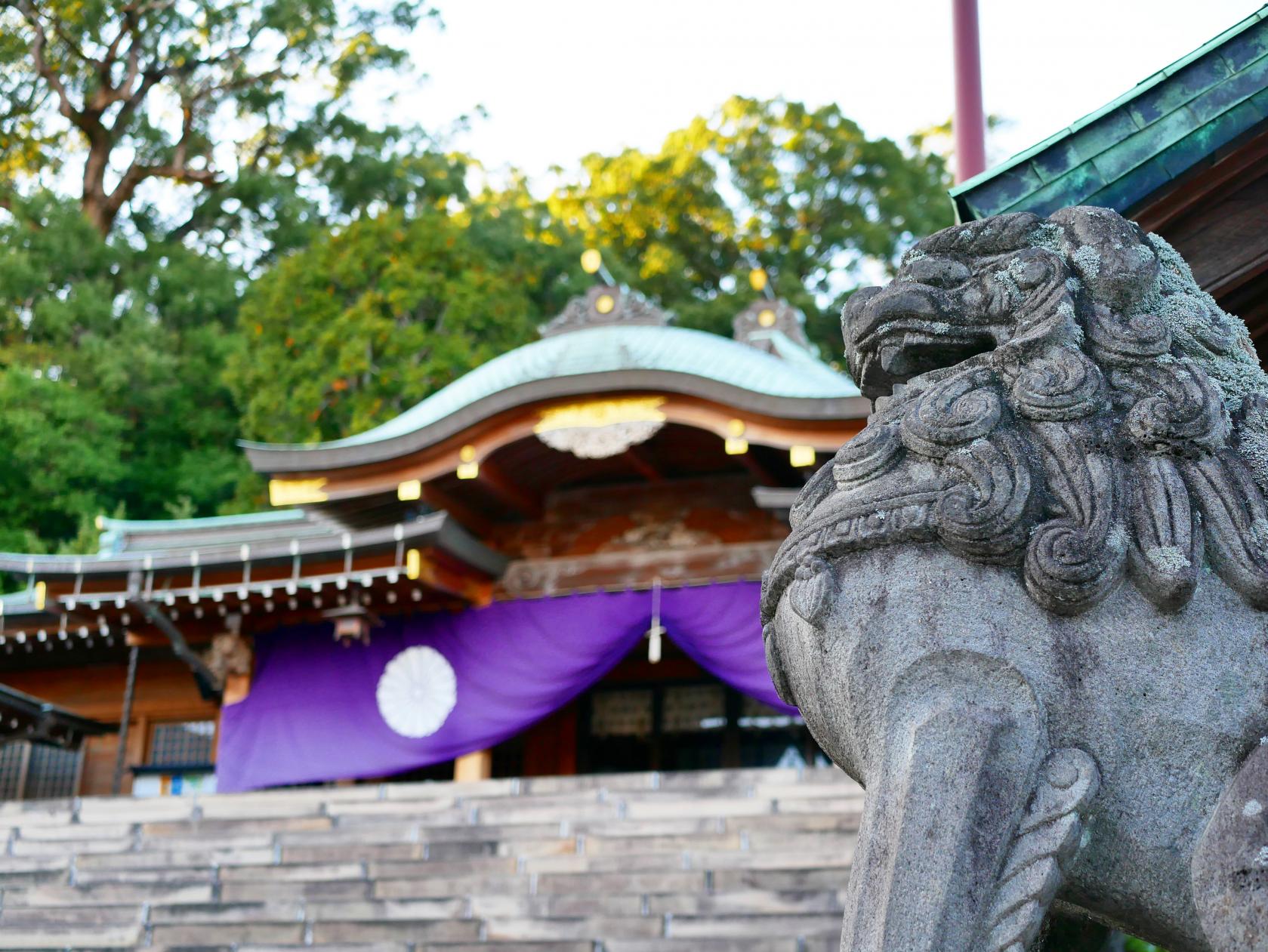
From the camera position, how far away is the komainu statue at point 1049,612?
Answer: 2.10 metres

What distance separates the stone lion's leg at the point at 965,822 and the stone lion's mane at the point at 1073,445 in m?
0.23

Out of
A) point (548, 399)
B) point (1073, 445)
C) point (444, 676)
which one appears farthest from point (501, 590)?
point (1073, 445)

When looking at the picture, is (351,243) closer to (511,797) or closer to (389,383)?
(389,383)

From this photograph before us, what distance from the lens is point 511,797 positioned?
8.64 meters

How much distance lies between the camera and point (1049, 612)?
2.26 meters

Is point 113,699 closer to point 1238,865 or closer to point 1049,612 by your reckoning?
point 1049,612

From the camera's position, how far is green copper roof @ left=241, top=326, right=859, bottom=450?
11.7 meters

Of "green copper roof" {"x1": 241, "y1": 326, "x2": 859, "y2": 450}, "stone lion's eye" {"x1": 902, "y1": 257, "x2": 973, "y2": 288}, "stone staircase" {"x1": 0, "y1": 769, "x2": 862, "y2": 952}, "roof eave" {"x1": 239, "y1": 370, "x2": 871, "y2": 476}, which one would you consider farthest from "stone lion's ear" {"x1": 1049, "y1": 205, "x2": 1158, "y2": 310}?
"green copper roof" {"x1": 241, "y1": 326, "x2": 859, "y2": 450}

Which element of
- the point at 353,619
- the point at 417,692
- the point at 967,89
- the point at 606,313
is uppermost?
the point at 606,313

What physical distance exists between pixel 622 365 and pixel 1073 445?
31.3 feet

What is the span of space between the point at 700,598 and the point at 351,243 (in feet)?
32.9

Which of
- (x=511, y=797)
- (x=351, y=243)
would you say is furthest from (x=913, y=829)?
(x=351, y=243)

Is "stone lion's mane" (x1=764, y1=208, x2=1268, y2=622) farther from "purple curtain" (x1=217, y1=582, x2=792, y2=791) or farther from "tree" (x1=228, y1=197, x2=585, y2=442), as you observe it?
"tree" (x1=228, y1=197, x2=585, y2=442)

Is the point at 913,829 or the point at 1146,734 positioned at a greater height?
the point at 1146,734
